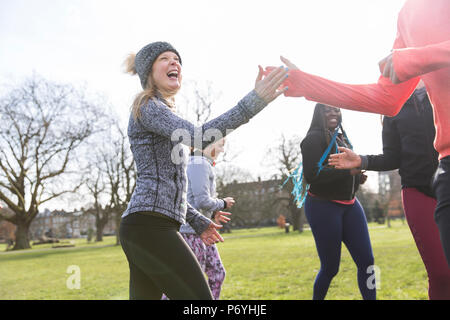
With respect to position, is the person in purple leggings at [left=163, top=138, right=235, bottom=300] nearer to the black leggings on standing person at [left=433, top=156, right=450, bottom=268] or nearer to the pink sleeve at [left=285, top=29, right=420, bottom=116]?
the pink sleeve at [left=285, top=29, right=420, bottom=116]

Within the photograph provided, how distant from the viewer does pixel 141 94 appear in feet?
7.38

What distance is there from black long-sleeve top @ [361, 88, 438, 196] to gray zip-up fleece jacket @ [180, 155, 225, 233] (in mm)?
1653

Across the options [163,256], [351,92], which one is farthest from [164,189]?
[351,92]

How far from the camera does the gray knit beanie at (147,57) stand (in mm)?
2463

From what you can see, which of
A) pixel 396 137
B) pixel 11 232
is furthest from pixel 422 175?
pixel 11 232

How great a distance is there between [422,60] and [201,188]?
2576 mm

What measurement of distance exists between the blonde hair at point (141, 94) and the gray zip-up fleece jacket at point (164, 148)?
0.04 meters

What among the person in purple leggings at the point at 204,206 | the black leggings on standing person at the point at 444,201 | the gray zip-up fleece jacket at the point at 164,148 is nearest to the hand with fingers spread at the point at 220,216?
the person in purple leggings at the point at 204,206

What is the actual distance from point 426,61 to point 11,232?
68.8 meters

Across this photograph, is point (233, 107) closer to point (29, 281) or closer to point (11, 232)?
point (29, 281)

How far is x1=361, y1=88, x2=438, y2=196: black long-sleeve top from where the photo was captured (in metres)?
2.65

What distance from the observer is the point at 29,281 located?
33.3 ft

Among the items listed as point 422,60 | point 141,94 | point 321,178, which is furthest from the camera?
point 321,178

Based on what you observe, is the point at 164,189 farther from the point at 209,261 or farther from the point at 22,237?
the point at 22,237
